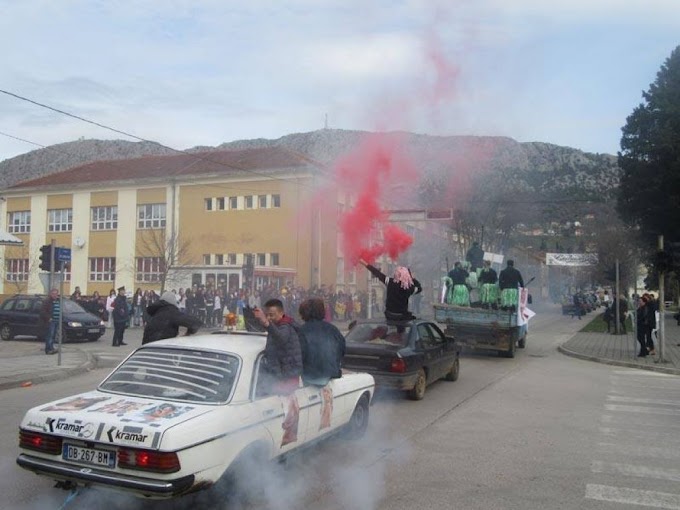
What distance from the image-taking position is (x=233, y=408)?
452 cm

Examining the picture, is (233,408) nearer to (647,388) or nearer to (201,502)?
(201,502)

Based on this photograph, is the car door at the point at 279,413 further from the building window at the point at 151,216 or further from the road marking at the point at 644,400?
the building window at the point at 151,216

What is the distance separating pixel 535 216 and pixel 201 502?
3292cm

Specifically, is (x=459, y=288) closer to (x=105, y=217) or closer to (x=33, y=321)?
(x=33, y=321)

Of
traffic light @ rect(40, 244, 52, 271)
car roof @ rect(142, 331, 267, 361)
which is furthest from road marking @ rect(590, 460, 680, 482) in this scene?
traffic light @ rect(40, 244, 52, 271)

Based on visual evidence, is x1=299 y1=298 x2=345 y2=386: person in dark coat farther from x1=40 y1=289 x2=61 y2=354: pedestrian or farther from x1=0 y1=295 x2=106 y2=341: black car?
x1=0 y1=295 x2=106 y2=341: black car

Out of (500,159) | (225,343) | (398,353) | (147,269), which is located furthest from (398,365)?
(147,269)

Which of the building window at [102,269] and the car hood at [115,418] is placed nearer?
the car hood at [115,418]

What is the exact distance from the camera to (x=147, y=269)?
4050 cm

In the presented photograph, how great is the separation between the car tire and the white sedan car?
54.0 feet

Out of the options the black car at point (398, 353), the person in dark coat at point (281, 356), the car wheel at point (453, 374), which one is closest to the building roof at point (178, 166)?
the car wheel at point (453, 374)

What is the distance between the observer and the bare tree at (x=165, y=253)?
35.4 m

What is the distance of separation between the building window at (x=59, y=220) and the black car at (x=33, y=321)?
26529 millimetres

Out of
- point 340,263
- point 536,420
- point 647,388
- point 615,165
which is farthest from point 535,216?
point 536,420
